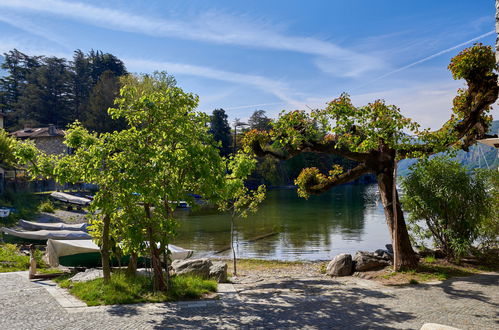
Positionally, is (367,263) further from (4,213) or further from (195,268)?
(4,213)

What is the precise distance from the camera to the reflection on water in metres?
24.9

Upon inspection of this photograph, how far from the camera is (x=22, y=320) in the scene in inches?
355

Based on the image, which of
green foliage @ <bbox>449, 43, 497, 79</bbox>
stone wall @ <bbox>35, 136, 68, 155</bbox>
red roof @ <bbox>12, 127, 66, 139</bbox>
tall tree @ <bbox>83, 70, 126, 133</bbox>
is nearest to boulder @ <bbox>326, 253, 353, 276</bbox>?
green foliage @ <bbox>449, 43, 497, 79</bbox>

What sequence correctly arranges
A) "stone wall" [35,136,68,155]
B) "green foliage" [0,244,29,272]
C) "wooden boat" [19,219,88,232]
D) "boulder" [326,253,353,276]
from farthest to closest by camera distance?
"stone wall" [35,136,68,155]
"wooden boat" [19,219,88,232]
"green foliage" [0,244,29,272]
"boulder" [326,253,353,276]

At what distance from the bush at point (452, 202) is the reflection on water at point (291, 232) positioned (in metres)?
8.90

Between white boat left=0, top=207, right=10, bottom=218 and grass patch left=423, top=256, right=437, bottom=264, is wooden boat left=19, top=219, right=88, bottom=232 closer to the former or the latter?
white boat left=0, top=207, right=10, bottom=218

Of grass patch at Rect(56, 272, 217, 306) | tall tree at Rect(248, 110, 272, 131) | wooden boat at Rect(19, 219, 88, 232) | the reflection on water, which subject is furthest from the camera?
→ tall tree at Rect(248, 110, 272, 131)

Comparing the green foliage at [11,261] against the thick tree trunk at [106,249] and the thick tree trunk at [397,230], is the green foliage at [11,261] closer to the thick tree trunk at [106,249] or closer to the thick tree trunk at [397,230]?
the thick tree trunk at [106,249]

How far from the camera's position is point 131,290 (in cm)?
1112

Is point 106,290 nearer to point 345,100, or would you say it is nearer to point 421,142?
Result: point 345,100

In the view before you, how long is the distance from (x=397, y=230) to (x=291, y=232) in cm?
1825

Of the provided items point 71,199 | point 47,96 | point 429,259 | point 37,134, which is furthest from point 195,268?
point 47,96

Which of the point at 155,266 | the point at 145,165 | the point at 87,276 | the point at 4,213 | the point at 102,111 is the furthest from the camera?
the point at 102,111

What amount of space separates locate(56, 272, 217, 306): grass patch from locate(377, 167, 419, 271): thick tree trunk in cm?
642
